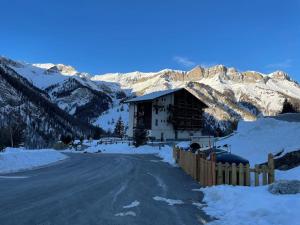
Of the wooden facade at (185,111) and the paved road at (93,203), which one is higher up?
the wooden facade at (185,111)

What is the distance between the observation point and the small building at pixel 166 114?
101 meters

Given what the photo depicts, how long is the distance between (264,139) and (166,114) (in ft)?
248

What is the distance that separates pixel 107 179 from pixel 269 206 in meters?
10.7

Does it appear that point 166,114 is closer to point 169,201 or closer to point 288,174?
point 288,174

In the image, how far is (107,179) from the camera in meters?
20.5

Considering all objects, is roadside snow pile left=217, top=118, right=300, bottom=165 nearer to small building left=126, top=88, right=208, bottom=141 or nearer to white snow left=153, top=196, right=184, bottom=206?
white snow left=153, top=196, right=184, bottom=206

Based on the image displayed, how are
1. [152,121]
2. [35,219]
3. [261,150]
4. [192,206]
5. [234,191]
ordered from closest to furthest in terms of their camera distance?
[35,219] < [192,206] < [234,191] < [261,150] < [152,121]

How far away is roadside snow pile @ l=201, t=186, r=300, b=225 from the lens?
10203mm

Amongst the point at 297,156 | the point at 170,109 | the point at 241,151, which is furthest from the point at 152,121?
the point at 297,156

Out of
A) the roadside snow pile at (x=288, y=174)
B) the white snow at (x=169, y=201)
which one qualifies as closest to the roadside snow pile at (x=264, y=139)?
the roadside snow pile at (x=288, y=174)

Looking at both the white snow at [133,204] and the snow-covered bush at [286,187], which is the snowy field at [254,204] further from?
the white snow at [133,204]

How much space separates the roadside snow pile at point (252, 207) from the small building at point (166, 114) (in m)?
83.8

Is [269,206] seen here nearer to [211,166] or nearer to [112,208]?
[112,208]

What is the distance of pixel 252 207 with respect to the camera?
37.5 feet
